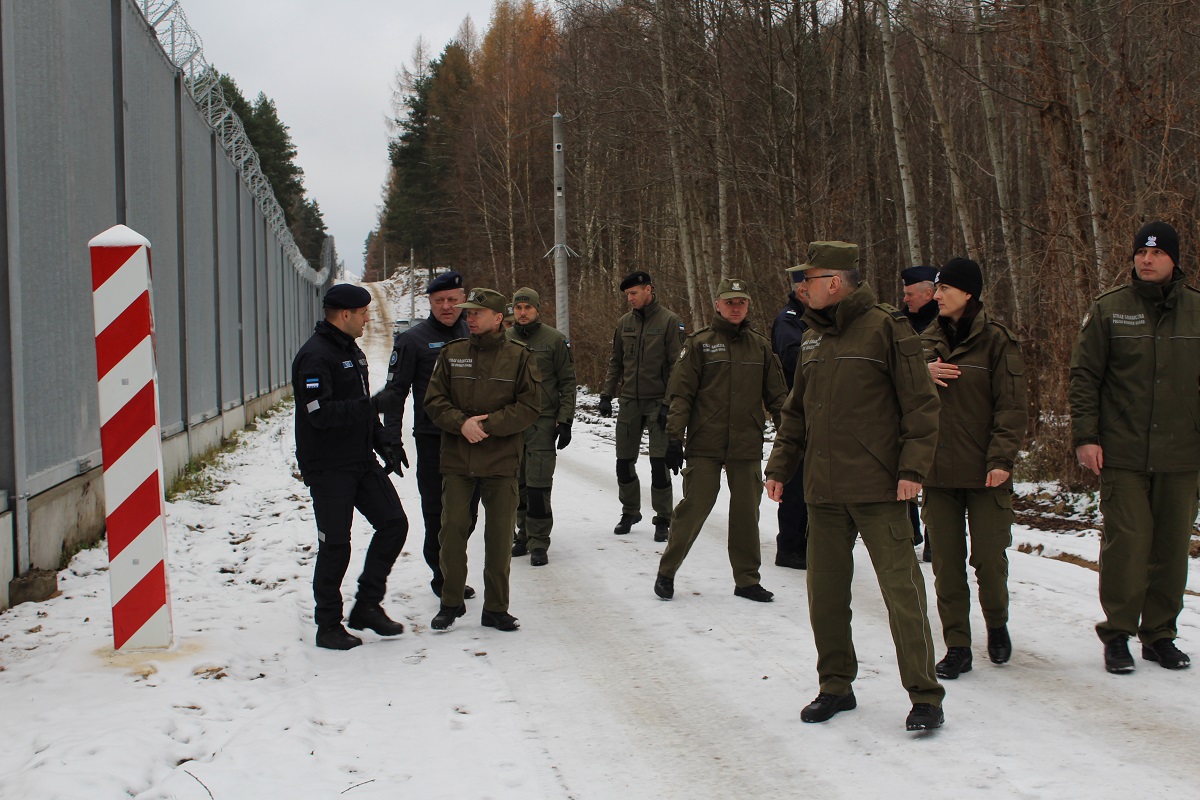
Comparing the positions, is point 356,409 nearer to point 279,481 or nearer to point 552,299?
point 279,481

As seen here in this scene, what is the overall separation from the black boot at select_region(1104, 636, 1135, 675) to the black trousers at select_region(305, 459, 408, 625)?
3.87m

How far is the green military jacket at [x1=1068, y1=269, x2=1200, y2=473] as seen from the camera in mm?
5125

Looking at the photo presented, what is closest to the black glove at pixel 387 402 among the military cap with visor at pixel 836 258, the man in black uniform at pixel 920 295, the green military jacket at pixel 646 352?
the green military jacket at pixel 646 352

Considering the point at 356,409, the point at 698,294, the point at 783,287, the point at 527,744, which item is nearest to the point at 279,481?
the point at 356,409

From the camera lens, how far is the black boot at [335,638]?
18.7 feet

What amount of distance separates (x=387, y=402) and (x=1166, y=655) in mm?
4521

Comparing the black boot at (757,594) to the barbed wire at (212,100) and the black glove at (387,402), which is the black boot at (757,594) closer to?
the black glove at (387,402)

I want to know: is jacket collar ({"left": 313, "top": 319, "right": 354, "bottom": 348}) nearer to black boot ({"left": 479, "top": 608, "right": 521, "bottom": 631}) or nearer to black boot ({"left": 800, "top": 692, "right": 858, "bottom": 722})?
black boot ({"left": 479, "top": 608, "right": 521, "bottom": 631})

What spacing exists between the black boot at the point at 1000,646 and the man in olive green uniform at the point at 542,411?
3762 mm

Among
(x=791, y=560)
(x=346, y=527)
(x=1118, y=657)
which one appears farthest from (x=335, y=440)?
(x=1118, y=657)

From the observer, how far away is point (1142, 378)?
5.20 m

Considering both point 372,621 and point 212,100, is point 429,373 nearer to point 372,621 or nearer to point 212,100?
point 372,621

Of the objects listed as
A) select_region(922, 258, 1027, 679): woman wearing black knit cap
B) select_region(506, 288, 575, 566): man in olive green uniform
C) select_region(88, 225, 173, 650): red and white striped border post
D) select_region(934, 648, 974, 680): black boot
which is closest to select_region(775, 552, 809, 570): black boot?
select_region(506, 288, 575, 566): man in olive green uniform

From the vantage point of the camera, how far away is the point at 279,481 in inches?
473
